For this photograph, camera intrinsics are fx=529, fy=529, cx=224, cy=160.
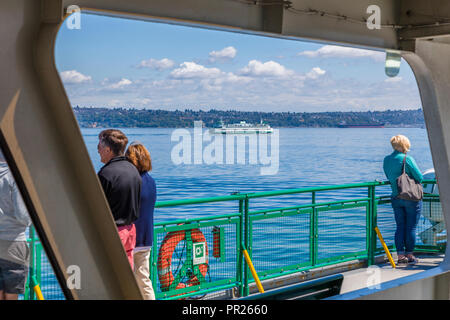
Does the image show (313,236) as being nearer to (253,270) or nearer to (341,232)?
(341,232)

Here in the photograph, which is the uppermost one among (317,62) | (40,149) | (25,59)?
(317,62)

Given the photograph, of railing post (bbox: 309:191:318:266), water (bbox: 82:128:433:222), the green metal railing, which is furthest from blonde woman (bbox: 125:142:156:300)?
water (bbox: 82:128:433:222)

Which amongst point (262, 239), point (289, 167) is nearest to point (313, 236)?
point (262, 239)

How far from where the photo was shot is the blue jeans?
6750 mm

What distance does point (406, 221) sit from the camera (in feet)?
22.5

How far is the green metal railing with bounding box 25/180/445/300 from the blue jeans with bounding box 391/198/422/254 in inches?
10.4

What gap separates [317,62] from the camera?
7550 cm

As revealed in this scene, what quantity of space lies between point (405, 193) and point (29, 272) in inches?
193

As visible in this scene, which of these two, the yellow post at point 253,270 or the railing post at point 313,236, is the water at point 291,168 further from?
the yellow post at point 253,270

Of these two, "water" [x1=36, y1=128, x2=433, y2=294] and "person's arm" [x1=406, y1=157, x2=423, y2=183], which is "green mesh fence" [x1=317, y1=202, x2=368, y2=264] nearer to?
"person's arm" [x1=406, y1=157, x2=423, y2=183]

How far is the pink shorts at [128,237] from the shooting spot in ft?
13.2
